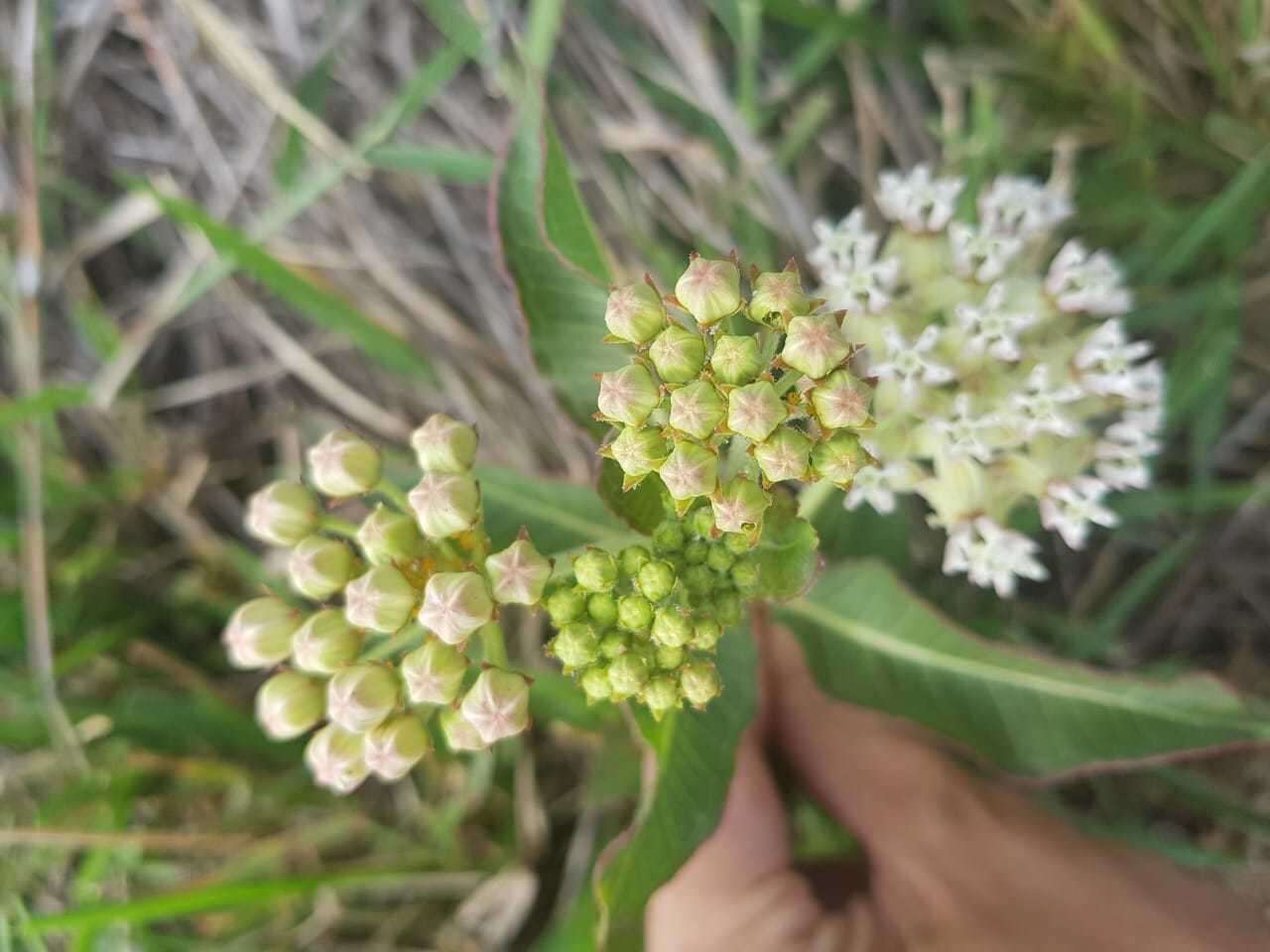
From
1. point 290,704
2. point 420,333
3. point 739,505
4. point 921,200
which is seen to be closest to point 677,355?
point 739,505

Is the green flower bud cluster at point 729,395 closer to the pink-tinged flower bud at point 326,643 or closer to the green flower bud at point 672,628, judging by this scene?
the green flower bud at point 672,628

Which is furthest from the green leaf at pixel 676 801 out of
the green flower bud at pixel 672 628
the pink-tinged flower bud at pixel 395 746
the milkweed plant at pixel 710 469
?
the pink-tinged flower bud at pixel 395 746

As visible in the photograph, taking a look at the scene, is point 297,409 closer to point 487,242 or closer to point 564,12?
point 487,242

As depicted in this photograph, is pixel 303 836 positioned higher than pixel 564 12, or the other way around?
pixel 564 12

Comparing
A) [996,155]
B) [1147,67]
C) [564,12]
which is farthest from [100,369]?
[1147,67]

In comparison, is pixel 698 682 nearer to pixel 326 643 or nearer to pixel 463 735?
pixel 463 735
